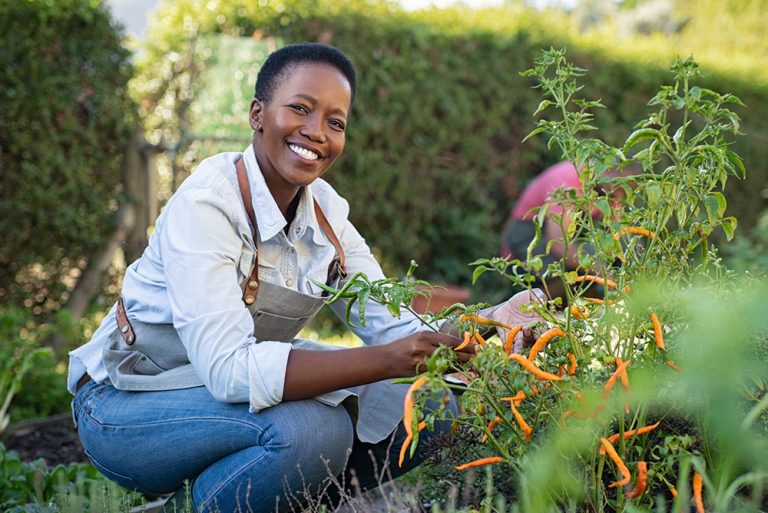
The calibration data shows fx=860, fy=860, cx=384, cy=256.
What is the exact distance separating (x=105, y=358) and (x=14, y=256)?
104 inches

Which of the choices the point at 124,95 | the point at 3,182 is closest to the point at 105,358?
the point at 3,182

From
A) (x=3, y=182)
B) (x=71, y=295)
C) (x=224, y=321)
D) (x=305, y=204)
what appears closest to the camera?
(x=224, y=321)

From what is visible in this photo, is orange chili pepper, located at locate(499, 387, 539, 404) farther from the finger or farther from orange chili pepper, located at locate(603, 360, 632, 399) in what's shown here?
the finger

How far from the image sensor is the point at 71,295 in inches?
191

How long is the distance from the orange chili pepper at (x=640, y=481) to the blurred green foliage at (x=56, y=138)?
377cm

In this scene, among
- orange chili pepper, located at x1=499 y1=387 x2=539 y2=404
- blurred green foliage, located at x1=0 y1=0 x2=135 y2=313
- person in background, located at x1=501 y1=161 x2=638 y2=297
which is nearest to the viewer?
orange chili pepper, located at x1=499 y1=387 x2=539 y2=404

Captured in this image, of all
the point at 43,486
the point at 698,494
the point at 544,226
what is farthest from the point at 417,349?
the point at 544,226

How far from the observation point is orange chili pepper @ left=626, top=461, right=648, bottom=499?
5.09ft

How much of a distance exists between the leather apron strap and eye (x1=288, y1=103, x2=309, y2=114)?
0.21 metres

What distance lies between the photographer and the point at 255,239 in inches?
91.3

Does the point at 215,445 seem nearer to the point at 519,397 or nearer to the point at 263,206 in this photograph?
the point at 263,206

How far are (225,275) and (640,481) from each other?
3.49 feet

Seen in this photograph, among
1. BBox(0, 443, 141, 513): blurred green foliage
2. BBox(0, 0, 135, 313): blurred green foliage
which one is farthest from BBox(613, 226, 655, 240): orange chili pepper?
BBox(0, 0, 135, 313): blurred green foliage

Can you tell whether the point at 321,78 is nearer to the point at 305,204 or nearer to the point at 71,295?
the point at 305,204
